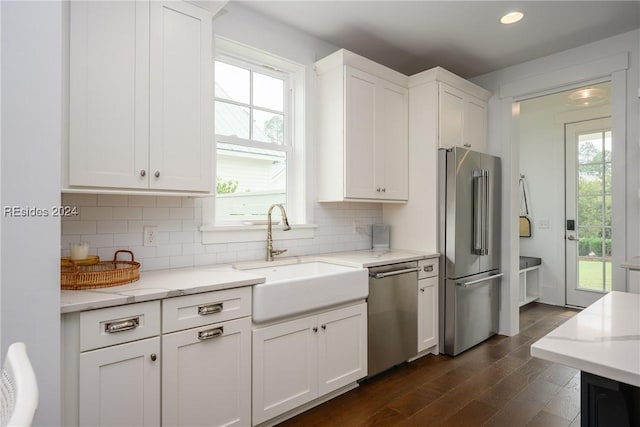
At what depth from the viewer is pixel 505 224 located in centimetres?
375

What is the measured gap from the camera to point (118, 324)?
60.8 inches

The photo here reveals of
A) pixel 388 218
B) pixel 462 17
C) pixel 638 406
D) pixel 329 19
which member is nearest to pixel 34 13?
pixel 329 19

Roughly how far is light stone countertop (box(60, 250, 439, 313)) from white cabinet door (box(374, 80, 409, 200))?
85cm

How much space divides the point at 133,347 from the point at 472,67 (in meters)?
3.89

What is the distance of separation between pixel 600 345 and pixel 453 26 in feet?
8.87

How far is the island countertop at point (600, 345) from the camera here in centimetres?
91

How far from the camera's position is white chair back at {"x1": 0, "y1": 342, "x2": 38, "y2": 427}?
1.87 feet

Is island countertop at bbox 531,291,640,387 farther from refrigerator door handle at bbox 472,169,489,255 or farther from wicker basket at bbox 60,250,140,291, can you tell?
refrigerator door handle at bbox 472,169,489,255

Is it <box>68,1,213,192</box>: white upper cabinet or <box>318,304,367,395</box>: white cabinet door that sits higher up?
<box>68,1,213,192</box>: white upper cabinet

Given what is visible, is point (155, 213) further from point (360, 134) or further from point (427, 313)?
point (427, 313)

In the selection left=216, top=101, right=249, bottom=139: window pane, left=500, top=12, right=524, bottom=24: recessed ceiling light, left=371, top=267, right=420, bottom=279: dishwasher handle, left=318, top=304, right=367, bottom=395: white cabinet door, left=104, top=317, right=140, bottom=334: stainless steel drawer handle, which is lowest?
left=318, top=304, right=367, bottom=395: white cabinet door

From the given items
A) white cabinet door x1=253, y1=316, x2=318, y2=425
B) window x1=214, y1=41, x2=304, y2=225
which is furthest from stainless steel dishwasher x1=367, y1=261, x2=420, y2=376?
window x1=214, y1=41, x2=304, y2=225

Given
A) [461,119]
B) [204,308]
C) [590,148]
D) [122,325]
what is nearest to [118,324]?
[122,325]

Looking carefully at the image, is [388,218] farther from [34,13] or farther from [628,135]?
[34,13]
